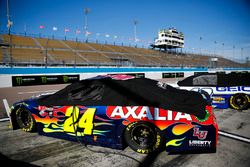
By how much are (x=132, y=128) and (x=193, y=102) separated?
3.86 ft

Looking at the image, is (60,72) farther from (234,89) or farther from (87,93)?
(234,89)

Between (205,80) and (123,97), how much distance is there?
3859 millimetres

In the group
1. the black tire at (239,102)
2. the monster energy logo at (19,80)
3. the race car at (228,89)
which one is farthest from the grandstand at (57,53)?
the black tire at (239,102)

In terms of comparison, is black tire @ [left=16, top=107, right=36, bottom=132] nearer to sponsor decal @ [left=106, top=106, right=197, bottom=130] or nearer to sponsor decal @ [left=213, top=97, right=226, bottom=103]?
sponsor decal @ [left=106, top=106, right=197, bottom=130]

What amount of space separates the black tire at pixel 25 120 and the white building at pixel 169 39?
61.1m

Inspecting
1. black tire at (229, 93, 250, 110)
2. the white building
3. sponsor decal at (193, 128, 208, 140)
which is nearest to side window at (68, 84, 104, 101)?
sponsor decal at (193, 128, 208, 140)

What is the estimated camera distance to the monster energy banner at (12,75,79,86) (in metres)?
13.2

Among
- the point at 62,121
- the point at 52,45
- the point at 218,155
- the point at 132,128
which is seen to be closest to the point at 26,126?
the point at 62,121

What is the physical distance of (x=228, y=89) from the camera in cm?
523

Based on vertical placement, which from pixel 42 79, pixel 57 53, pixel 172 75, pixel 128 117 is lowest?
pixel 128 117

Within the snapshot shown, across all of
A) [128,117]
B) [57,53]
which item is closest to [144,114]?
[128,117]

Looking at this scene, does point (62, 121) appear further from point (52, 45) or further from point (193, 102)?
point (52, 45)

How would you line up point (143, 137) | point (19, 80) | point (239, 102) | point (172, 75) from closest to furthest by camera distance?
point (143, 137)
point (239, 102)
point (19, 80)
point (172, 75)

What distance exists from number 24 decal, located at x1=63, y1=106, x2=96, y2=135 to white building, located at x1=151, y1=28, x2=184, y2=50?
61.4 meters
